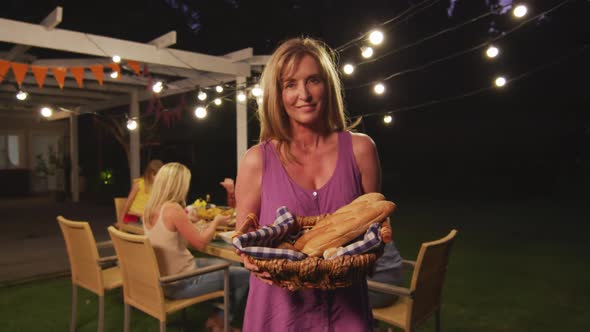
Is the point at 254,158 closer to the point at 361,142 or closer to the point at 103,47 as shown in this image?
the point at 361,142

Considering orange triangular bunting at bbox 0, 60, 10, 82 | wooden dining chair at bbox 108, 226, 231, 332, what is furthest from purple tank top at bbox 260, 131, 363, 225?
orange triangular bunting at bbox 0, 60, 10, 82

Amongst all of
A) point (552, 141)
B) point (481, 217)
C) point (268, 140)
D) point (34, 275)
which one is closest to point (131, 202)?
point (34, 275)

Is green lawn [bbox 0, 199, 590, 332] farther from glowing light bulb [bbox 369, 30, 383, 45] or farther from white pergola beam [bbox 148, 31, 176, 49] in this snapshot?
white pergola beam [bbox 148, 31, 176, 49]

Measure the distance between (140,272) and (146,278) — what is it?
0.20 ft

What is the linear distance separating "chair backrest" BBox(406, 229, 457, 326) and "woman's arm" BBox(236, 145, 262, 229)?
4.14 ft

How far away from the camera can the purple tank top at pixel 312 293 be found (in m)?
1.11

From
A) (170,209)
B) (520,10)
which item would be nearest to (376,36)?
(520,10)

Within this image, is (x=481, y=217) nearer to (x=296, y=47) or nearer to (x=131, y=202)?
(x=131, y=202)

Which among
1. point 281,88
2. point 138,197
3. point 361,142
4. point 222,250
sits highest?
point 281,88

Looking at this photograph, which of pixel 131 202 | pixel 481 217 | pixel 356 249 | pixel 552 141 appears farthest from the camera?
pixel 552 141

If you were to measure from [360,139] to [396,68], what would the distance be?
15.3 m

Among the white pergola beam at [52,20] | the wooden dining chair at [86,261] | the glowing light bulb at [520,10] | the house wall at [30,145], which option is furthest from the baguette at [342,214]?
the house wall at [30,145]

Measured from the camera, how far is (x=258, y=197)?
1.20m

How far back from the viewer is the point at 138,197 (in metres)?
4.70
